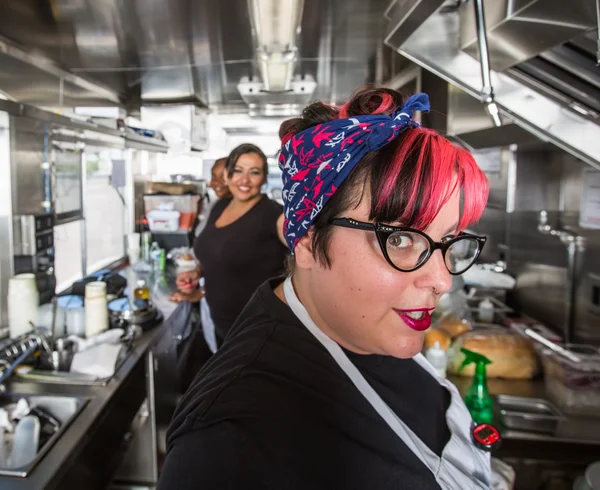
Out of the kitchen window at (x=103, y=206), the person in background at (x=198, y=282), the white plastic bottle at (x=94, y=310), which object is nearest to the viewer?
the white plastic bottle at (x=94, y=310)

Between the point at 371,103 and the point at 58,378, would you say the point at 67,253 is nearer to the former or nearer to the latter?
the point at 58,378

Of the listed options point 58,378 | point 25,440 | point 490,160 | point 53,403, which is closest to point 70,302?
point 58,378

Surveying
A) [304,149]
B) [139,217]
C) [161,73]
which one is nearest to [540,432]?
[304,149]

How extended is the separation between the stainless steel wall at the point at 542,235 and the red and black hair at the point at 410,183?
1.60m

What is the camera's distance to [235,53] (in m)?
2.47

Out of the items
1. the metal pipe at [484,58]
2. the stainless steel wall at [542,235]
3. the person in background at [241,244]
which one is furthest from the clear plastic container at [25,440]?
the stainless steel wall at [542,235]

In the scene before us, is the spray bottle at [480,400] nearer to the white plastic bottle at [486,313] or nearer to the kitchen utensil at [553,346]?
the kitchen utensil at [553,346]

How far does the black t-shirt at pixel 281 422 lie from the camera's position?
0.59 m

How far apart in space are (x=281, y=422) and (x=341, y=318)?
0.20 m

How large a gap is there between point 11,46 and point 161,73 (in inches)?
36.7

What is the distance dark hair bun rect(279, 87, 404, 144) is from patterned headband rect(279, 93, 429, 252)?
3cm

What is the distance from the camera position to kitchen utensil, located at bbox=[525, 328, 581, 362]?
5.48 feet

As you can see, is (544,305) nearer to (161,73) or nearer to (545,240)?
(545,240)

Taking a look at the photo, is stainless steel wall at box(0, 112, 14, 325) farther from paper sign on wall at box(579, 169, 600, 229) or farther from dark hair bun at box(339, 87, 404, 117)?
paper sign on wall at box(579, 169, 600, 229)
